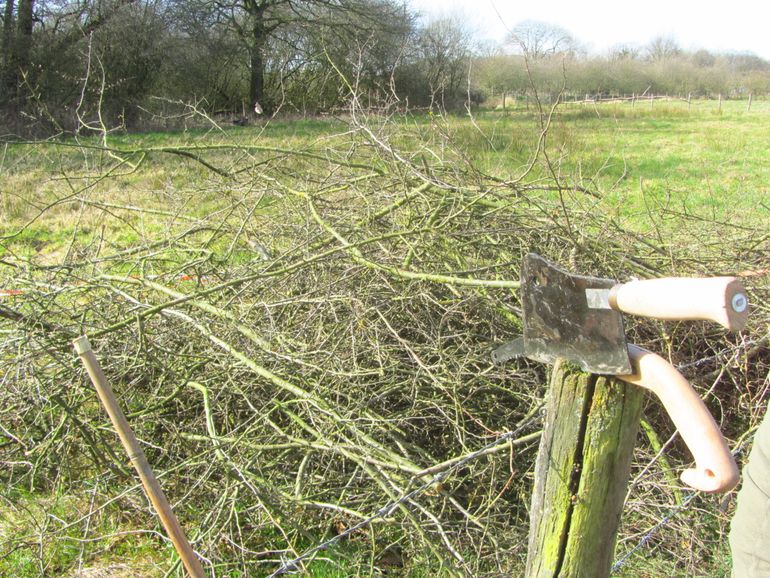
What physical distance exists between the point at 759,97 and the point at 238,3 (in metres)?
30.2

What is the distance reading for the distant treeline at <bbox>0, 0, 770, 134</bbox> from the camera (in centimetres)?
1439

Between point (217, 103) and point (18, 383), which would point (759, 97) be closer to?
point (217, 103)

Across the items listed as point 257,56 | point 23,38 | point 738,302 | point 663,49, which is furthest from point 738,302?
point 663,49

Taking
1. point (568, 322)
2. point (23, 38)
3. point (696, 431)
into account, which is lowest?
point (696, 431)

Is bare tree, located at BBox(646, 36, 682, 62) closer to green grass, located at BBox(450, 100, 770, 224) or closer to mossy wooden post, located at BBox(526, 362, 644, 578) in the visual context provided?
green grass, located at BBox(450, 100, 770, 224)

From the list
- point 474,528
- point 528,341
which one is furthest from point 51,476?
point 528,341

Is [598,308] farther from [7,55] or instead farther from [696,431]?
[7,55]

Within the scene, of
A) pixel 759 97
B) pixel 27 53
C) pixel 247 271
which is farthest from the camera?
pixel 759 97

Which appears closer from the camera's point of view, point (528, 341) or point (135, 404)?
point (528, 341)

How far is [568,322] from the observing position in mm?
1277

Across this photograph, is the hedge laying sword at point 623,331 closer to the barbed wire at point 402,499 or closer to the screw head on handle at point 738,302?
the screw head on handle at point 738,302

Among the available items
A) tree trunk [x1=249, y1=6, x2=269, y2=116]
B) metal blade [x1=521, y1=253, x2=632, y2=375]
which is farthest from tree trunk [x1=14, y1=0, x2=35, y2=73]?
metal blade [x1=521, y1=253, x2=632, y2=375]

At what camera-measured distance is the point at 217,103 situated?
20188mm

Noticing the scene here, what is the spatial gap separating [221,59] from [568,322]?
20.9 meters
